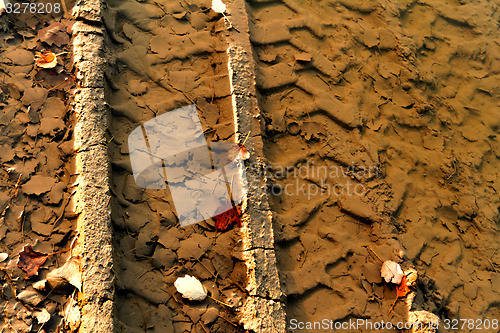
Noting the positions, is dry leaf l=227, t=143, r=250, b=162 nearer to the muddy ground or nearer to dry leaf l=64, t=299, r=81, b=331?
the muddy ground

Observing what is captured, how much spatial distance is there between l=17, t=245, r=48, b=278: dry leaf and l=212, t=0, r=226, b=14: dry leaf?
65.9 inches

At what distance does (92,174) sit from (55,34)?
876mm

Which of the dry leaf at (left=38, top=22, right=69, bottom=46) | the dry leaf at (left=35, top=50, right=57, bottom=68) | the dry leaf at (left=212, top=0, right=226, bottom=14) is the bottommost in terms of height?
the dry leaf at (left=35, top=50, right=57, bottom=68)

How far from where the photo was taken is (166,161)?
2.59 meters

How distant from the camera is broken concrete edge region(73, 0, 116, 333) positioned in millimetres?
2185

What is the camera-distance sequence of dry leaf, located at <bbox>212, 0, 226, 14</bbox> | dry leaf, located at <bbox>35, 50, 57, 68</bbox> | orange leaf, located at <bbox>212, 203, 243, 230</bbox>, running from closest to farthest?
1. orange leaf, located at <bbox>212, 203, 243, 230</bbox>
2. dry leaf, located at <bbox>35, 50, 57, 68</bbox>
3. dry leaf, located at <bbox>212, 0, 226, 14</bbox>

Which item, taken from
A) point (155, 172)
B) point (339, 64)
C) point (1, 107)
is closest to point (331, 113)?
point (339, 64)

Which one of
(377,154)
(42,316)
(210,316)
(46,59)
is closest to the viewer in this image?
(42,316)

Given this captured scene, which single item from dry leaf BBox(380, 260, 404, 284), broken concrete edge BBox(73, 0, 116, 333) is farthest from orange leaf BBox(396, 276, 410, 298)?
broken concrete edge BBox(73, 0, 116, 333)

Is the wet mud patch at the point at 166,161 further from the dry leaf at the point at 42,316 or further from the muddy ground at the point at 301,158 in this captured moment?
the dry leaf at the point at 42,316

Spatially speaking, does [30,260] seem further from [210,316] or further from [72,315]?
[210,316]

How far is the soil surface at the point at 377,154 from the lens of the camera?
2.57 metres

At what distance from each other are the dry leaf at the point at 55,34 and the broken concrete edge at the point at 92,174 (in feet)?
0.20

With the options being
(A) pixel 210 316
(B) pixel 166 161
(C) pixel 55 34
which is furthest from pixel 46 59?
(A) pixel 210 316
